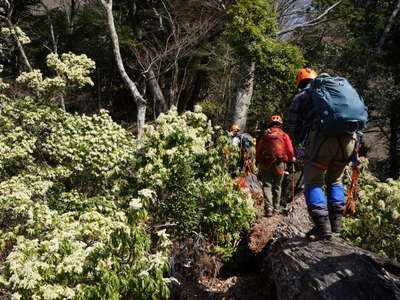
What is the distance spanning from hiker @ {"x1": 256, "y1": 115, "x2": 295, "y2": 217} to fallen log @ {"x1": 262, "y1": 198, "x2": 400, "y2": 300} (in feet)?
7.63

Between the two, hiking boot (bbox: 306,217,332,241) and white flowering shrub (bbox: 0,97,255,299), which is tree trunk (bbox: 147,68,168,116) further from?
hiking boot (bbox: 306,217,332,241)

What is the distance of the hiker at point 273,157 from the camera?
19.8ft

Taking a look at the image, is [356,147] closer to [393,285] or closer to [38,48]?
[393,285]

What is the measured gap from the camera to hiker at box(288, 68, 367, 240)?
10.6ft

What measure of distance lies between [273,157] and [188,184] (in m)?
2.11

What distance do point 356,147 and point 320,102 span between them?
29.8 inches

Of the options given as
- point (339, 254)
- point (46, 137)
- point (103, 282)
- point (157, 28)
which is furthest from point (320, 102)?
point (157, 28)

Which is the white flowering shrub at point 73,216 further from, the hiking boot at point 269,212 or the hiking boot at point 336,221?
the hiking boot at point 269,212

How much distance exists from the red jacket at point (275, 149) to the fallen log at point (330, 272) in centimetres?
232

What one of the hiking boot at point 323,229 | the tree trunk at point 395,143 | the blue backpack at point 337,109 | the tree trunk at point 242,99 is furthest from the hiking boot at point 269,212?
the tree trunk at point 395,143

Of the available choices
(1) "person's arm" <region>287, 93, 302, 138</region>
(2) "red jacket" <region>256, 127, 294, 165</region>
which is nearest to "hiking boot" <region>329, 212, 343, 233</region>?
(1) "person's arm" <region>287, 93, 302, 138</region>

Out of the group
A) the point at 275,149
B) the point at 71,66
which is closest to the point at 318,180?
the point at 275,149

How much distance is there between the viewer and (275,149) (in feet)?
19.7

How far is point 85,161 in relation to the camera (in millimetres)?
5891
